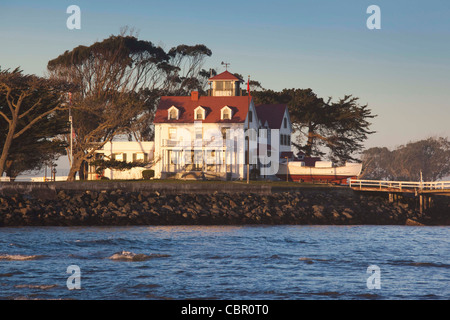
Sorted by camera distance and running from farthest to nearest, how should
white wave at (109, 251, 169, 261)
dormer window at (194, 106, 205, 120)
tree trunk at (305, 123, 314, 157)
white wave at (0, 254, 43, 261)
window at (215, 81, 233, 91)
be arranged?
tree trunk at (305, 123, 314, 157) < window at (215, 81, 233, 91) < dormer window at (194, 106, 205, 120) < white wave at (109, 251, 169, 261) < white wave at (0, 254, 43, 261)

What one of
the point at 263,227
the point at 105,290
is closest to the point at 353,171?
the point at 263,227

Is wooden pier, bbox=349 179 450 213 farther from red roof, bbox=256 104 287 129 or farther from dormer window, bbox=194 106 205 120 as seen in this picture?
dormer window, bbox=194 106 205 120

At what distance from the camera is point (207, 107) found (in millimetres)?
62656

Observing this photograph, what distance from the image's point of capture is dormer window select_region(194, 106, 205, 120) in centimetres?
6141

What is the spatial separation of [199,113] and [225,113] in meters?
2.56

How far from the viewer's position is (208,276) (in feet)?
74.6

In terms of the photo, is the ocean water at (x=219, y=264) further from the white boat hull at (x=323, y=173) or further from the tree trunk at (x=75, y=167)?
the white boat hull at (x=323, y=173)

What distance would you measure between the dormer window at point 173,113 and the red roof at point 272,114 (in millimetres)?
10221

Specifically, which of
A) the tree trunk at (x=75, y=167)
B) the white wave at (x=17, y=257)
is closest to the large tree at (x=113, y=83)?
the tree trunk at (x=75, y=167)

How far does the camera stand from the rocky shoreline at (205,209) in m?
41.7

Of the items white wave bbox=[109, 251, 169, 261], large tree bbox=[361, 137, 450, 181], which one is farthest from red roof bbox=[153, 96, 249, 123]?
large tree bbox=[361, 137, 450, 181]
